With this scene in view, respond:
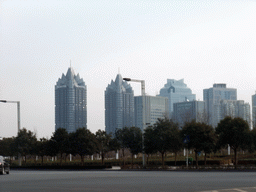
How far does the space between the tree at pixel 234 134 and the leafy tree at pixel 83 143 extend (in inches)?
722

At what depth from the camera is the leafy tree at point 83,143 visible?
59.9m

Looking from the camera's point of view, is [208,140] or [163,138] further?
[163,138]

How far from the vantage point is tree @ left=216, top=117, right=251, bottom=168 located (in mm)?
45625

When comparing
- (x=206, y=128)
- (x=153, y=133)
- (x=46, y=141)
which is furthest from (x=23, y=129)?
(x=206, y=128)

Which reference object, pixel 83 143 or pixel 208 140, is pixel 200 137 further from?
pixel 83 143

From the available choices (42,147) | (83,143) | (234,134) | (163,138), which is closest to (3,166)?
(163,138)

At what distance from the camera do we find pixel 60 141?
64.0m

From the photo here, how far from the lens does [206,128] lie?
161 feet

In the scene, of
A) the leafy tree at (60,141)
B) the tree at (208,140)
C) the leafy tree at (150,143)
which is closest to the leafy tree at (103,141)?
the leafy tree at (60,141)

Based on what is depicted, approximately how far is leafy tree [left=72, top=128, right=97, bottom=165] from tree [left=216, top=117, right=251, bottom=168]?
722 inches

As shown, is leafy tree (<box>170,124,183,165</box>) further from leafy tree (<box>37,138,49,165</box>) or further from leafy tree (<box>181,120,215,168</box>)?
leafy tree (<box>37,138,49,165</box>)

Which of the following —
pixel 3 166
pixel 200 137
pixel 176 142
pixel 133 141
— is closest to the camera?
pixel 3 166

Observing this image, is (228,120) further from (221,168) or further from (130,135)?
(130,135)

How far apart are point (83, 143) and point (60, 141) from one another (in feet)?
17.4
